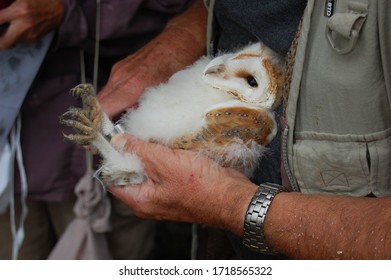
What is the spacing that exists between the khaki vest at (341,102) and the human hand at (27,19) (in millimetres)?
689

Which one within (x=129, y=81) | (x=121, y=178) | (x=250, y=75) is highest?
(x=250, y=75)

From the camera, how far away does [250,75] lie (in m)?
1.07

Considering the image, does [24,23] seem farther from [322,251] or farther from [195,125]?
[322,251]

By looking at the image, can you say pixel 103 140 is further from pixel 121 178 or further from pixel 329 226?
pixel 329 226

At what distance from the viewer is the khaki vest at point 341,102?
852 mm

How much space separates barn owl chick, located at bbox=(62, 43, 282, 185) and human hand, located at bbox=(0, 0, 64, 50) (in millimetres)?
310

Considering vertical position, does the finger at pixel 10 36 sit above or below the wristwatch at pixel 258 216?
above

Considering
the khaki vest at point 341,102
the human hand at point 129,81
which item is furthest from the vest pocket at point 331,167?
the human hand at point 129,81

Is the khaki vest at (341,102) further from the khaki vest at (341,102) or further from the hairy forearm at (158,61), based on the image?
the hairy forearm at (158,61)

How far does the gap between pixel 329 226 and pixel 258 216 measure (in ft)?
0.43

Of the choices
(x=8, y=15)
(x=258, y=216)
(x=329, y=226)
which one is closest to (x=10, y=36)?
(x=8, y=15)

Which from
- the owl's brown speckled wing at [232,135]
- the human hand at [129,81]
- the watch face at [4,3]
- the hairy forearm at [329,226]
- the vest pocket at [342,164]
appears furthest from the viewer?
the watch face at [4,3]

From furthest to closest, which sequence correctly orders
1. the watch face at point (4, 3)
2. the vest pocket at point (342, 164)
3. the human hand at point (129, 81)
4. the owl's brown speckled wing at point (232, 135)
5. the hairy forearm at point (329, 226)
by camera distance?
the watch face at point (4, 3) < the human hand at point (129, 81) < the owl's brown speckled wing at point (232, 135) < the vest pocket at point (342, 164) < the hairy forearm at point (329, 226)

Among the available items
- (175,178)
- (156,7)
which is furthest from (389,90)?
(156,7)
